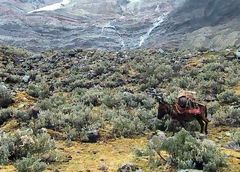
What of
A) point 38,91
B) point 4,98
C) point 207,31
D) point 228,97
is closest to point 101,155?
point 228,97

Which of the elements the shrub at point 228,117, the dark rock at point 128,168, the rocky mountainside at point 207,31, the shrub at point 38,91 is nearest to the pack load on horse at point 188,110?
the shrub at point 228,117

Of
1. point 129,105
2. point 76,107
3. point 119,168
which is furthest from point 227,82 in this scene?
point 119,168

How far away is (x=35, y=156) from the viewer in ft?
36.8

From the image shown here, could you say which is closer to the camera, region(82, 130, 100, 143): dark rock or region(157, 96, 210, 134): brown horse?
region(157, 96, 210, 134): brown horse

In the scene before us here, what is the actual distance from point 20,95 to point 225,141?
33.9 feet

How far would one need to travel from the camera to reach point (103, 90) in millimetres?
21547

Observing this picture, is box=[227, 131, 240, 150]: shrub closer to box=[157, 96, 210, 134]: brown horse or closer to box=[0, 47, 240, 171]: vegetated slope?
box=[0, 47, 240, 171]: vegetated slope

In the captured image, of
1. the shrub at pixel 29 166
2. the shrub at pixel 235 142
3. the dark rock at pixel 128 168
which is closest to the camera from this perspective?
the shrub at pixel 29 166

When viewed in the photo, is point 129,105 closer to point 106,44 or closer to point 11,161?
point 11,161

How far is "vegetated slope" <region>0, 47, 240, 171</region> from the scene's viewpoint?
14961 mm

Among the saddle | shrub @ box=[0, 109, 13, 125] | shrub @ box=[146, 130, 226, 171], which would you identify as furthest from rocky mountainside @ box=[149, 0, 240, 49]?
shrub @ box=[146, 130, 226, 171]

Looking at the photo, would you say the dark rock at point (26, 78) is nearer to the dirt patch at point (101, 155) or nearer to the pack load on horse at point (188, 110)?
the dirt patch at point (101, 155)

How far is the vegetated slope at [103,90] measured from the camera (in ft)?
49.1

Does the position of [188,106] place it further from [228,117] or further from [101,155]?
[101,155]
